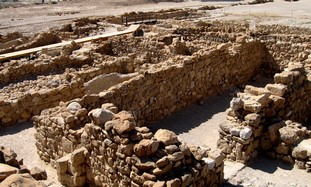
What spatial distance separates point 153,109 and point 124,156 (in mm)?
5204

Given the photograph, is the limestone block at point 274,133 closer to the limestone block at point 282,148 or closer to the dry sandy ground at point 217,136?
the limestone block at point 282,148

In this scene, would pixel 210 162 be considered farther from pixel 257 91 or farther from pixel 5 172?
pixel 5 172

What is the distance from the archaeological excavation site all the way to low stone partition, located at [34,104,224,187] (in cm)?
2

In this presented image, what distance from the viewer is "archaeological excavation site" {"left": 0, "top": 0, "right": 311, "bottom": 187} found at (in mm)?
6746

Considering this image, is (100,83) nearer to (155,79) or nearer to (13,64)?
(155,79)

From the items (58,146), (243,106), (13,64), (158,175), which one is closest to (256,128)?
(243,106)

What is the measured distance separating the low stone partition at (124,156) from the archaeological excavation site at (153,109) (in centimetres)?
2

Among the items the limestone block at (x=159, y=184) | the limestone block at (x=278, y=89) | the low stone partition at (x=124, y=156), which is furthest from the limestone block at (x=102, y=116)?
the limestone block at (x=278, y=89)

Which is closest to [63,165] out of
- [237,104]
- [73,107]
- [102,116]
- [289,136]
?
[73,107]

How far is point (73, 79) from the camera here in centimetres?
1330

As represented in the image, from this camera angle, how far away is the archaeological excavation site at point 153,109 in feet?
22.1

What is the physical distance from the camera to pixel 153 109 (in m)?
11.8

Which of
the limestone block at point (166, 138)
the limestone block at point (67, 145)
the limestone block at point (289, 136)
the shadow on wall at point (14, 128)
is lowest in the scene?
the shadow on wall at point (14, 128)

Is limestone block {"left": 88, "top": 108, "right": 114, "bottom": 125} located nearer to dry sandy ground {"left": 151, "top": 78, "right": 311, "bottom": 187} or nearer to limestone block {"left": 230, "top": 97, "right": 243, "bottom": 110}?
dry sandy ground {"left": 151, "top": 78, "right": 311, "bottom": 187}
